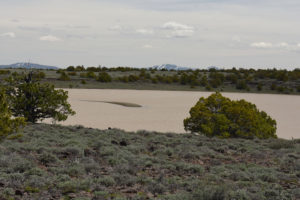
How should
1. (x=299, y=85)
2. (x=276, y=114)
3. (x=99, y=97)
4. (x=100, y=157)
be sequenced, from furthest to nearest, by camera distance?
(x=299, y=85) → (x=99, y=97) → (x=276, y=114) → (x=100, y=157)

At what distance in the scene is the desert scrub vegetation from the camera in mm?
7695

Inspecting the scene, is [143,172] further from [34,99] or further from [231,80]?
[231,80]

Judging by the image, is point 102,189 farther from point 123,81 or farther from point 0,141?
point 123,81

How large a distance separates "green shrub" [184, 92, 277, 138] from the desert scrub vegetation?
13.9ft

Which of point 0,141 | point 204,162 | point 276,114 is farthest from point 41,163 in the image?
point 276,114

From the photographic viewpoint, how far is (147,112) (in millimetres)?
36719

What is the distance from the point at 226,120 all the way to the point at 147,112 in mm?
17753

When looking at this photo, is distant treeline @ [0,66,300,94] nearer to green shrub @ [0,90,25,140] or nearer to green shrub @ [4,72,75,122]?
green shrub @ [4,72,75,122]

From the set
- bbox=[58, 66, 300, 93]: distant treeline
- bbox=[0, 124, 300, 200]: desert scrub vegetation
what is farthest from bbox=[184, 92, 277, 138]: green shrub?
bbox=[58, 66, 300, 93]: distant treeline

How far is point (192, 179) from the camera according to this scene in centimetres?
934

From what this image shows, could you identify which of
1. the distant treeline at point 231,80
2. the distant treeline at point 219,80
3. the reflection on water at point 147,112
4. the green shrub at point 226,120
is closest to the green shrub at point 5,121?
the green shrub at point 226,120

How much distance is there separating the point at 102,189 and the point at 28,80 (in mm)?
14371

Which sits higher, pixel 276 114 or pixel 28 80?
pixel 28 80

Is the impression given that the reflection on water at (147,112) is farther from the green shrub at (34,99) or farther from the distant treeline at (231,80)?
the distant treeline at (231,80)
